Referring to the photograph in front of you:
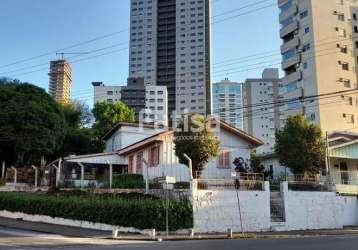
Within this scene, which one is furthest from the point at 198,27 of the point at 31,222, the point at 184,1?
the point at 31,222

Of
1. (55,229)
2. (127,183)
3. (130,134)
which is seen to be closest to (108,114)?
(130,134)

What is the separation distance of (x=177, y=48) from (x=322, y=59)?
83.6 ft

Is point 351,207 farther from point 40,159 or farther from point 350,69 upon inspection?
point 350,69

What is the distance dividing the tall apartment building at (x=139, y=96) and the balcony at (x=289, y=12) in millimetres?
25698

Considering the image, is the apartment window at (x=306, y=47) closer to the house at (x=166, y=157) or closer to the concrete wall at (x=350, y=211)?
the house at (x=166, y=157)

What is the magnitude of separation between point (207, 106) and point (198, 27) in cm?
1787

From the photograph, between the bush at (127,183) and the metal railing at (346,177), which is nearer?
the bush at (127,183)

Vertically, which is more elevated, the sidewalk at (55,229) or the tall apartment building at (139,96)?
the tall apartment building at (139,96)

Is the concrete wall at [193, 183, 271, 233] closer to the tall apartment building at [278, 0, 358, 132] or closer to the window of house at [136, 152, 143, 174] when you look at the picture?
the window of house at [136, 152, 143, 174]

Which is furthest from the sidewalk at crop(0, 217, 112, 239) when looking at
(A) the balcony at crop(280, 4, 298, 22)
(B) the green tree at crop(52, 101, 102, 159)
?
(A) the balcony at crop(280, 4, 298, 22)

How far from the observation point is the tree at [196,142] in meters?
26.4

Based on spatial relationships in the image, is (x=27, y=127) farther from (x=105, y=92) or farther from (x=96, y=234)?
(x=105, y=92)

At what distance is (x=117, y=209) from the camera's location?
23781 mm

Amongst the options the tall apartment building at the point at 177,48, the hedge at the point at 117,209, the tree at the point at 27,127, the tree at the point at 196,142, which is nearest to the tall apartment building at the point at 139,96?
the tall apartment building at the point at 177,48
